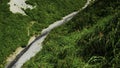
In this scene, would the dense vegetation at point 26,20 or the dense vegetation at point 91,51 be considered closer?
the dense vegetation at point 91,51

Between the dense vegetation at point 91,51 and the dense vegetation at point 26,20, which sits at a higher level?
the dense vegetation at point 26,20

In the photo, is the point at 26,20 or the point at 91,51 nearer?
the point at 91,51

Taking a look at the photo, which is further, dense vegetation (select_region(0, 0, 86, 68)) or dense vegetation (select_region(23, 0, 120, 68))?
dense vegetation (select_region(0, 0, 86, 68))

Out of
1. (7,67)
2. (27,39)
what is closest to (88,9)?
(27,39)

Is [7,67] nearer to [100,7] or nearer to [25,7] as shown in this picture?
[100,7]

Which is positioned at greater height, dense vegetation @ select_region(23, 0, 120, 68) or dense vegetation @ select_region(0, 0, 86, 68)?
dense vegetation @ select_region(0, 0, 86, 68)

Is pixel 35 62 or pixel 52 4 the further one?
pixel 52 4

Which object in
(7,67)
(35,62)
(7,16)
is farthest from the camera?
(7,16)

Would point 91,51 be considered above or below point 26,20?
below
